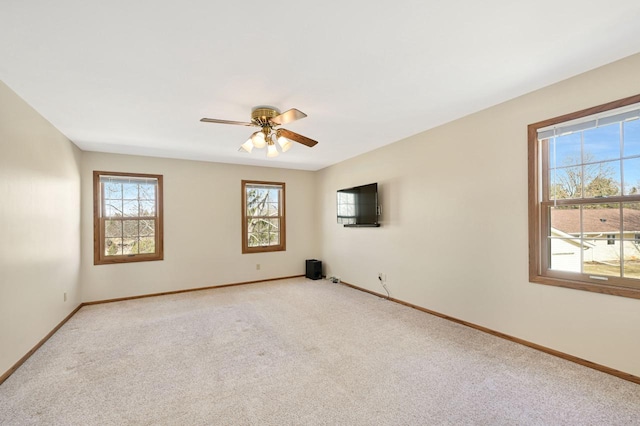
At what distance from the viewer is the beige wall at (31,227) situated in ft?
7.99

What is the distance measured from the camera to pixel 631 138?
2.29 metres

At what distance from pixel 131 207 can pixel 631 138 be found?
251 inches

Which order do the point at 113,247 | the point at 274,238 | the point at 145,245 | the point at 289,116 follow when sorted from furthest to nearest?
the point at 274,238 < the point at 145,245 < the point at 113,247 < the point at 289,116

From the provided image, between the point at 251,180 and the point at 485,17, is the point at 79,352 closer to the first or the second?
the point at 251,180

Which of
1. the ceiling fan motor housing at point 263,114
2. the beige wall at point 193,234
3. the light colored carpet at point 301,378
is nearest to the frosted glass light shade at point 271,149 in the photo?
the ceiling fan motor housing at point 263,114

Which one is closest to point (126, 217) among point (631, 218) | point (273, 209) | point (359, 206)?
point (273, 209)

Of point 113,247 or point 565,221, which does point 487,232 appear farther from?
point 113,247

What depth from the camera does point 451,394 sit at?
6.90ft

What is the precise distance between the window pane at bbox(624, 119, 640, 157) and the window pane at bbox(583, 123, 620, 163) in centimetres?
5

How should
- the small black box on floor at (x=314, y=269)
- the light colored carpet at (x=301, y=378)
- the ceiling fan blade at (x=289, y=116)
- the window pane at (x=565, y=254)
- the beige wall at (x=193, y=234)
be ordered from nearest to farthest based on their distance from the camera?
1. the light colored carpet at (x=301, y=378)
2. the ceiling fan blade at (x=289, y=116)
3. the window pane at (x=565, y=254)
4. the beige wall at (x=193, y=234)
5. the small black box on floor at (x=314, y=269)

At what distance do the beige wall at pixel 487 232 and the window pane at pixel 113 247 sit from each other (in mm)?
4277

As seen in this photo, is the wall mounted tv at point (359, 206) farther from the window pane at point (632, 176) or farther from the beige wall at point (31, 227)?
the beige wall at point (31, 227)

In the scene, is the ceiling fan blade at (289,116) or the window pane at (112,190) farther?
the window pane at (112,190)

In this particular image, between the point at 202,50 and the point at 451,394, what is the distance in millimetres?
3053
